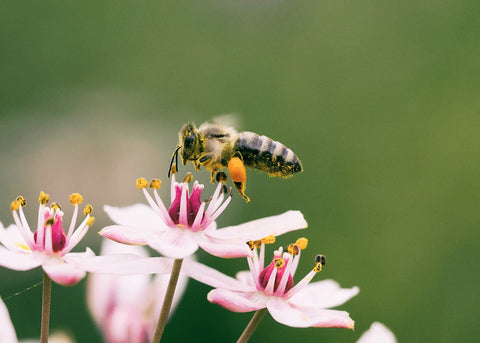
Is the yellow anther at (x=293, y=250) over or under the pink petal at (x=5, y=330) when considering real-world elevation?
over

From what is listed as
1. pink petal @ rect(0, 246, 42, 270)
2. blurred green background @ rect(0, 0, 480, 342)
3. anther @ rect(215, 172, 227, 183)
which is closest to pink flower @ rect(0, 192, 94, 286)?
pink petal @ rect(0, 246, 42, 270)

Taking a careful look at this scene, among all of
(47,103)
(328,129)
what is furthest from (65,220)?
(328,129)

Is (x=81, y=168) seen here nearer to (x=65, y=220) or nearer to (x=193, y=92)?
(x=65, y=220)

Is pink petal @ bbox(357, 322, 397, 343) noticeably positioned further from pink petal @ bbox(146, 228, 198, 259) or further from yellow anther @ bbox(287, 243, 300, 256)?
pink petal @ bbox(146, 228, 198, 259)

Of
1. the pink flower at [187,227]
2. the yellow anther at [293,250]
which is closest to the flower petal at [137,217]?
the pink flower at [187,227]

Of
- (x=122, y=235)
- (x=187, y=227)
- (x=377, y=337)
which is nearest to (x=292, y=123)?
(x=377, y=337)

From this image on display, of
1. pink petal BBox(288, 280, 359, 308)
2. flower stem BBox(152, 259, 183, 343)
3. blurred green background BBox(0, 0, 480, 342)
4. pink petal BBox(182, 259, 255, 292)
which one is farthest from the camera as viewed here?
blurred green background BBox(0, 0, 480, 342)

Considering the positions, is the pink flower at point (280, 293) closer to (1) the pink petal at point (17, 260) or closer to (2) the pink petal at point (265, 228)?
(2) the pink petal at point (265, 228)
